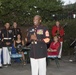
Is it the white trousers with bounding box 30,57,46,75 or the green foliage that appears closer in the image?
the white trousers with bounding box 30,57,46,75

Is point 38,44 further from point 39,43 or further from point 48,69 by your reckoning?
point 48,69

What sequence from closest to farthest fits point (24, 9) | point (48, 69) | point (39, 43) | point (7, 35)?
point (39, 43), point (48, 69), point (7, 35), point (24, 9)

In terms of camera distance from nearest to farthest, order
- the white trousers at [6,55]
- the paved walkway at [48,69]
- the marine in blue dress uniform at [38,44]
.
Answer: the marine in blue dress uniform at [38,44] → the paved walkway at [48,69] → the white trousers at [6,55]

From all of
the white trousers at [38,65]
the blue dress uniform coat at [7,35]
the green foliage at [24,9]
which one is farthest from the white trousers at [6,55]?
the white trousers at [38,65]

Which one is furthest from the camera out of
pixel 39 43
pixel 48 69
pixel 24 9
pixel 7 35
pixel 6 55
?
pixel 24 9

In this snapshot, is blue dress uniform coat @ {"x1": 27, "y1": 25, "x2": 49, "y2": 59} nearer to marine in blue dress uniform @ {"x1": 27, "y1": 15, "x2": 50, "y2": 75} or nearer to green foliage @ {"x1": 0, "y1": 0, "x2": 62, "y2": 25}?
marine in blue dress uniform @ {"x1": 27, "y1": 15, "x2": 50, "y2": 75}

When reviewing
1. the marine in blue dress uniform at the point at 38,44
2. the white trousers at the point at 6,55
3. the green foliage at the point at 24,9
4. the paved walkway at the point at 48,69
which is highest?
the green foliage at the point at 24,9

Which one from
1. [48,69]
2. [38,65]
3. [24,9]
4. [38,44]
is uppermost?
[24,9]

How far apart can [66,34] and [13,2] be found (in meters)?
3.24

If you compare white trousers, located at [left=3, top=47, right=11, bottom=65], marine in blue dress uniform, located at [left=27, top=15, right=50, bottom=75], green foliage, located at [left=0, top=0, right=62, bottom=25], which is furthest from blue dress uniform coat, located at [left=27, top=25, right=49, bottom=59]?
green foliage, located at [left=0, top=0, right=62, bottom=25]

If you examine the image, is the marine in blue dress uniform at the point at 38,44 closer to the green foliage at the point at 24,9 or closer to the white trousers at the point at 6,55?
the white trousers at the point at 6,55

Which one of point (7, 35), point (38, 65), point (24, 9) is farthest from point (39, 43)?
point (24, 9)

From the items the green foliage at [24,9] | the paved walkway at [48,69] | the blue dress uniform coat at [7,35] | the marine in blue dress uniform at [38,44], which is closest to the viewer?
the marine in blue dress uniform at [38,44]

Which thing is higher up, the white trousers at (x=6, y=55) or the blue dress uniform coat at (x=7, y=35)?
the blue dress uniform coat at (x=7, y=35)
